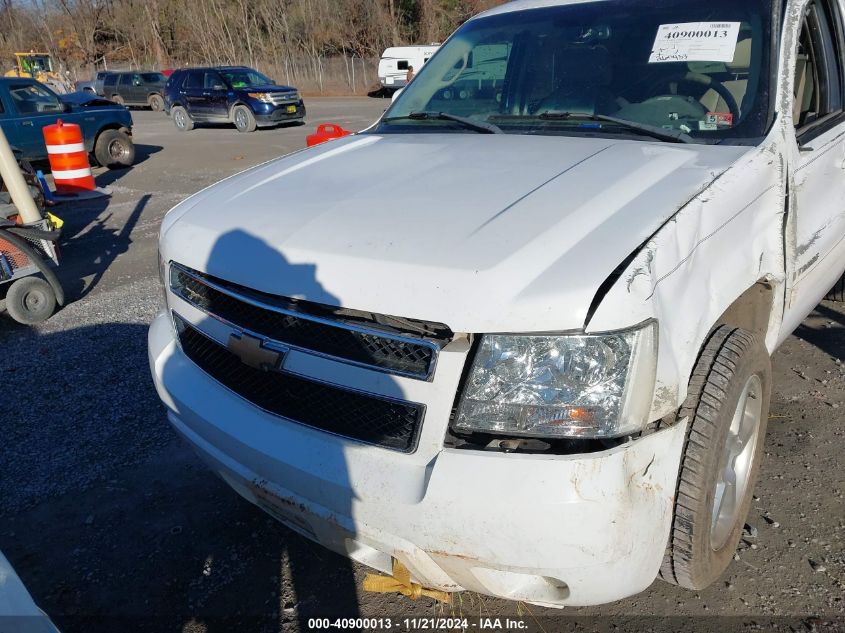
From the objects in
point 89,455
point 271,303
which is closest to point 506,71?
point 271,303

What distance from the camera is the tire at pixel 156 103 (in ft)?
98.6

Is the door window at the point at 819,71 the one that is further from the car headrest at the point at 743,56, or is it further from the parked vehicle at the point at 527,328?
the car headrest at the point at 743,56

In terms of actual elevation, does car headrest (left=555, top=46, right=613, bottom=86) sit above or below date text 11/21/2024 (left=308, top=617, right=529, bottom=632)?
above

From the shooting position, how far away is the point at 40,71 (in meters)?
41.1

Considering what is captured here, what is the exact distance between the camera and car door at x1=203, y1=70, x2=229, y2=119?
1945 centimetres

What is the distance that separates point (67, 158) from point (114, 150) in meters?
3.80

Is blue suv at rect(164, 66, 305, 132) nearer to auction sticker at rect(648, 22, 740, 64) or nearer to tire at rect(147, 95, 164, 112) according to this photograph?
tire at rect(147, 95, 164, 112)

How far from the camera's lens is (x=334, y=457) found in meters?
1.88

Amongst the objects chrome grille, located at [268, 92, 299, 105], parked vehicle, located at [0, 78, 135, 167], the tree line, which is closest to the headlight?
parked vehicle, located at [0, 78, 135, 167]

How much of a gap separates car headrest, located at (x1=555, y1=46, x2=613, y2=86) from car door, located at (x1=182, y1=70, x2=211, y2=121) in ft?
→ 61.0

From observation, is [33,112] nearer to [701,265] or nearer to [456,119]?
[456,119]

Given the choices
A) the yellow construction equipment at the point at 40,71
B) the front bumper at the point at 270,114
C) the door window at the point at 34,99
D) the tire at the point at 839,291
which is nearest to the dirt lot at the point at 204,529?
the tire at the point at 839,291

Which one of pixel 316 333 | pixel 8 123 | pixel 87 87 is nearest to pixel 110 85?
pixel 87 87

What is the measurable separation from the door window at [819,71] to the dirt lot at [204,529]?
1.48 meters
